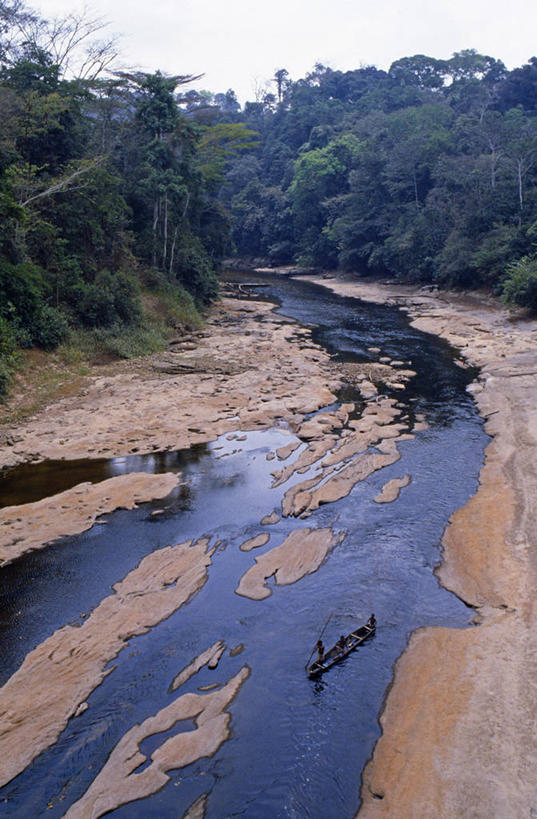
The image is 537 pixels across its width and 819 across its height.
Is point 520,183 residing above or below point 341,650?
above

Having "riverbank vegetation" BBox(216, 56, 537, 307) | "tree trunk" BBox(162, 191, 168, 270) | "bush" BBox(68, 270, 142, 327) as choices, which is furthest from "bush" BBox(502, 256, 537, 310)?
"bush" BBox(68, 270, 142, 327)

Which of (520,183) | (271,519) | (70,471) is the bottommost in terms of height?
(271,519)

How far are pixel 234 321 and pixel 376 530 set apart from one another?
2515cm

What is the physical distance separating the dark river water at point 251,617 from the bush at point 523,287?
1728 cm

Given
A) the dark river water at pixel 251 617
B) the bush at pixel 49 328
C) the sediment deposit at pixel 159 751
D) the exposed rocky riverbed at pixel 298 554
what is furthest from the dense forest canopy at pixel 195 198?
the sediment deposit at pixel 159 751

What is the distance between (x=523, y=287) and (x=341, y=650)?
2835cm

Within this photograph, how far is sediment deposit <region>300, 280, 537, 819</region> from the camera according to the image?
676cm

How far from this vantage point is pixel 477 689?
27.0 feet

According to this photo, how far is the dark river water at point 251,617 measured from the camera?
23.2 feet

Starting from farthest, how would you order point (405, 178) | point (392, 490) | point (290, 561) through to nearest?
point (405, 178) < point (392, 490) < point (290, 561)

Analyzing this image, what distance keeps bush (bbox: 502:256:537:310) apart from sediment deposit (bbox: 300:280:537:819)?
1955 centimetres

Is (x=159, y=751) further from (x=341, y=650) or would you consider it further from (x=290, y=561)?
(x=290, y=561)

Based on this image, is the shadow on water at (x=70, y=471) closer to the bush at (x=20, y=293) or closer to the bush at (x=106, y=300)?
the bush at (x=20, y=293)

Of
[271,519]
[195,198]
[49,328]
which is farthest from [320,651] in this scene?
[195,198]
